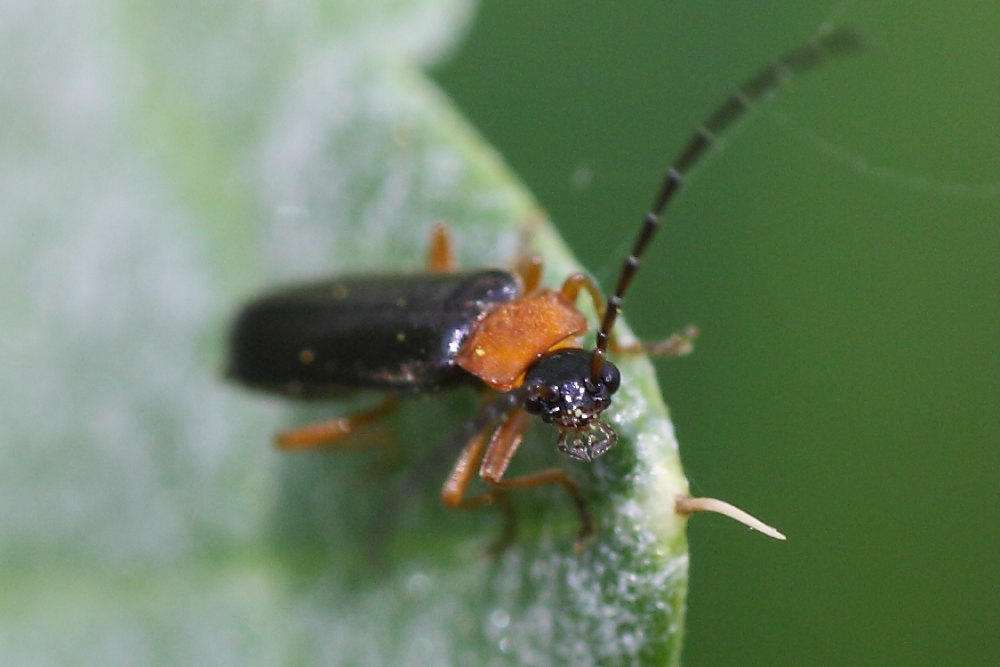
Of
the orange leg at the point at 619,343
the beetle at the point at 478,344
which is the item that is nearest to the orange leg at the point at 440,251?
the beetle at the point at 478,344

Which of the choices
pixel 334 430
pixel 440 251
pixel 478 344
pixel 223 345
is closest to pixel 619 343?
pixel 478 344

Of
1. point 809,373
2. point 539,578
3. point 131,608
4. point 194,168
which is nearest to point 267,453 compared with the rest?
point 131,608

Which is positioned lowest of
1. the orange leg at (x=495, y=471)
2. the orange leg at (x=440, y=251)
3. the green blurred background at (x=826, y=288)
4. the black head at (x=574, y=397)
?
the green blurred background at (x=826, y=288)

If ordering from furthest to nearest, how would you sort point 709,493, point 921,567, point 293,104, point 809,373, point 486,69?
point 486,69 → point 809,373 → point 921,567 → point 293,104 → point 709,493

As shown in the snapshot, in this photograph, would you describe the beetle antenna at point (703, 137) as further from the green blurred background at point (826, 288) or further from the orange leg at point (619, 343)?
the green blurred background at point (826, 288)

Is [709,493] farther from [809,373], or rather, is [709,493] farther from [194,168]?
[194,168]

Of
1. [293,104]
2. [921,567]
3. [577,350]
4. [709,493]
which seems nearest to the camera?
[709,493]

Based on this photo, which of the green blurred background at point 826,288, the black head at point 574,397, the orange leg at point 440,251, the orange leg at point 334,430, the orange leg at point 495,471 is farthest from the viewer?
the green blurred background at point 826,288

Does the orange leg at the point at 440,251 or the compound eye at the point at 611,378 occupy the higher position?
the orange leg at the point at 440,251
